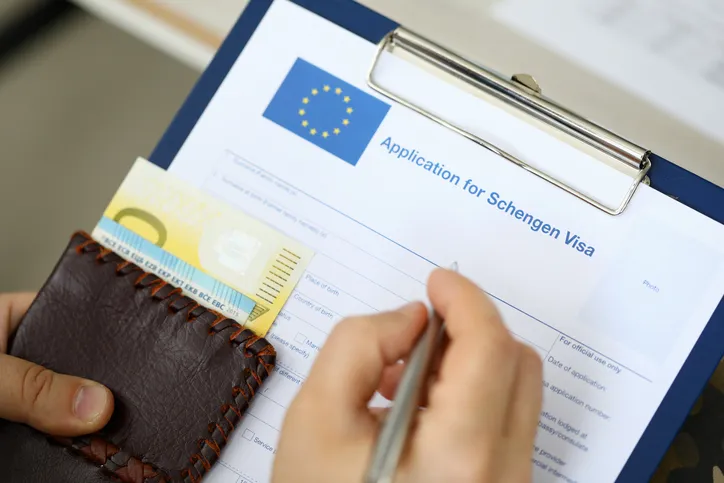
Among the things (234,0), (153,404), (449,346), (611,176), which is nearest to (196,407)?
(153,404)

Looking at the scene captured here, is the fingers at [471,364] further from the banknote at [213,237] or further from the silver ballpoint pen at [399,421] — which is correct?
the banknote at [213,237]

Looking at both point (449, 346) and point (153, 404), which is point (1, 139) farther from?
point (449, 346)

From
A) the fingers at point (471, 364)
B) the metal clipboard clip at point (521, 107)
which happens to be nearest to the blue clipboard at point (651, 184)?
the metal clipboard clip at point (521, 107)

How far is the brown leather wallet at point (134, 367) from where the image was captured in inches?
13.4

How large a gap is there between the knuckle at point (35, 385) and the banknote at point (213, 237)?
9 cm

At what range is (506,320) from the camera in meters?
0.35

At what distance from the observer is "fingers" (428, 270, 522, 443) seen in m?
0.24

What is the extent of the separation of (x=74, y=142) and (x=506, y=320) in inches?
24.3

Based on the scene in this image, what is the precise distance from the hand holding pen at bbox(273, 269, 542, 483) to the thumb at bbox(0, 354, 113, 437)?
0.41 ft

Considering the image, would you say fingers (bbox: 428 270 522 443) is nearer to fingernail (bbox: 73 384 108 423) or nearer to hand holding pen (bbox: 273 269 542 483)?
hand holding pen (bbox: 273 269 542 483)

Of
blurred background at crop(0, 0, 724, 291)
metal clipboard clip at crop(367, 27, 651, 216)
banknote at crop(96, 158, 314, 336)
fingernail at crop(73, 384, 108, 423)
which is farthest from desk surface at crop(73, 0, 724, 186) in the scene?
fingernail at crop(73, 384, 108, 423)

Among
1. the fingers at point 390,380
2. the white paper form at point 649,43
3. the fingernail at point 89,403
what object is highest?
the white paper form at point 649,43

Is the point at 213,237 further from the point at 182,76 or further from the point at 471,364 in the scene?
the point at 182,76

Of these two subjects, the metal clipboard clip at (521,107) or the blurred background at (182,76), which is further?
the blurred background at (182,76)
